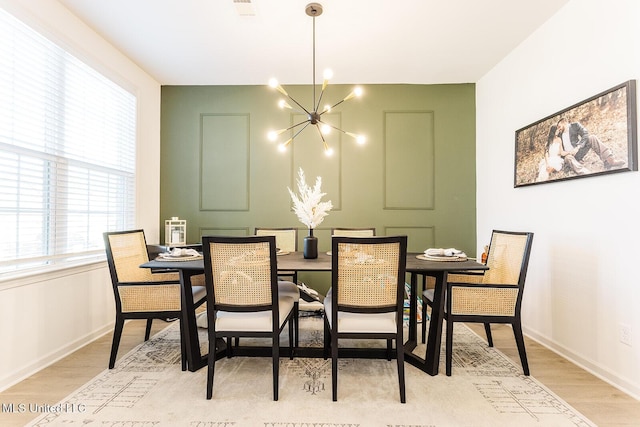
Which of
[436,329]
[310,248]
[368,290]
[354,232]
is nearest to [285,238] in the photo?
[354,232]

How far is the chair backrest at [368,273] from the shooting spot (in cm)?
187

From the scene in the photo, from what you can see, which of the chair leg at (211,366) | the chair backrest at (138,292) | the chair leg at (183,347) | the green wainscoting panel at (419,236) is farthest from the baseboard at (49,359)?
the green wainscoting panel at (419,236)

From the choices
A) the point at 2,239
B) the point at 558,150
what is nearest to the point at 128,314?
the point at 2,239

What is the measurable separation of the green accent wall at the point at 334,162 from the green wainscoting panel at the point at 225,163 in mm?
13

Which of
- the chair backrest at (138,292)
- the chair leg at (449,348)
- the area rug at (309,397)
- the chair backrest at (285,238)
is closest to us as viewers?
the area rug at (309,397)

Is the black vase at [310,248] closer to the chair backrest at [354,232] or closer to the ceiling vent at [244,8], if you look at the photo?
the chair backrest at [354,232]

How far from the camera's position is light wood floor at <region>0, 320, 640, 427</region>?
5.79 feet

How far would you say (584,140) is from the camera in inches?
92.0

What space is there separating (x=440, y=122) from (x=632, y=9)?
2.10 metres

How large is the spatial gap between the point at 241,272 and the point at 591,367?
2.50 metres

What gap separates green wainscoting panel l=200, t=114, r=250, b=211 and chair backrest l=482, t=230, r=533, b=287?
2.79m

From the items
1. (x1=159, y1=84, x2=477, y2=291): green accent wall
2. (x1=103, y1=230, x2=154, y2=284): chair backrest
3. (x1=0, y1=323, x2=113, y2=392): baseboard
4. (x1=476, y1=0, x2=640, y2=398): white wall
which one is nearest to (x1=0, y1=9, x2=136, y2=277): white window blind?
(x1=103, y1=230, x2=154, y2=284): chair backrest

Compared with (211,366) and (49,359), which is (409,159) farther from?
(49,359)

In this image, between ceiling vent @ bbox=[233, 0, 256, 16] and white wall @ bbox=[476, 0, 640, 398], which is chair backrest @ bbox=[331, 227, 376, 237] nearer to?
white wall @ bbox=[476, 0, 640, 398]
